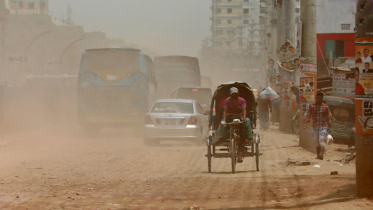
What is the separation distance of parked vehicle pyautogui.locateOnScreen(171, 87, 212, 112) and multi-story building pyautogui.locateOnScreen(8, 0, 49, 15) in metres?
119

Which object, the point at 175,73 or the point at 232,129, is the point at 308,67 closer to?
the point at 232,129

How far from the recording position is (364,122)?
28.1ft

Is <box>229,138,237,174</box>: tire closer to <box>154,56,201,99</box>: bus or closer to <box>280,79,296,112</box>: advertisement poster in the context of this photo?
<box>280,79,296,112</box>: advertisement poster

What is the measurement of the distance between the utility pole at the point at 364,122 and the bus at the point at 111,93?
16172 millimetres

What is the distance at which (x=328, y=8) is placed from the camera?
1790 inches

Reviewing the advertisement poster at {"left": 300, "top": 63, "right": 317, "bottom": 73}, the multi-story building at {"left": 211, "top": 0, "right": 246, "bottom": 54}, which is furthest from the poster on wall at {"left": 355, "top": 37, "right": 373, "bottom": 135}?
the multi-story building at {"left": 211, "top": 0, "right": 246, "bottom": 54}

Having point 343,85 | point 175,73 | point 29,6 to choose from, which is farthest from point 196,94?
point 29,6

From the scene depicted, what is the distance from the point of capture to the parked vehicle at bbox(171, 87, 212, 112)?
28844 millimetres

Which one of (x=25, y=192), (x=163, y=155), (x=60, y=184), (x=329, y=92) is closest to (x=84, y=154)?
(x=163, y=155)

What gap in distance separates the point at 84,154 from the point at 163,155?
2173mm

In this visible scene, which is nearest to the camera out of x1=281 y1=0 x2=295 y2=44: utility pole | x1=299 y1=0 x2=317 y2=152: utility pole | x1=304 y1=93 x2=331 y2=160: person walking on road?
x1=304 y1=93 x2=331 y2=160: person walking on road

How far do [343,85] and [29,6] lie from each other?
131 m

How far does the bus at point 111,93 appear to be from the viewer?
79.4 ft

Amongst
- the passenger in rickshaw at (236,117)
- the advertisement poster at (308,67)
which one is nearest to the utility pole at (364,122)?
the passenger in rickshaw at (236,117)
